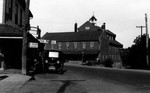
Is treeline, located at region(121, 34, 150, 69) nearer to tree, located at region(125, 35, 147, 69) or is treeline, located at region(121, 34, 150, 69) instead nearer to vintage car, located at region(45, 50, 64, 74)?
tree, located at region(125, 35, 147, 69)

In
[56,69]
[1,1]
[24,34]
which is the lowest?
[56,69]

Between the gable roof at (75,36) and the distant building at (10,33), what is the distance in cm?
5338

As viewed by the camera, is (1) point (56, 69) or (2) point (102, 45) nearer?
(1) point (56, 69)

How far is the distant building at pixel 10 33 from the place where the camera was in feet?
64.9

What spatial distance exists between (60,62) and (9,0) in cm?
681

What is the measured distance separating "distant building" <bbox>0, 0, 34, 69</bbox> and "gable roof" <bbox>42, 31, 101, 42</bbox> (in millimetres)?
53382

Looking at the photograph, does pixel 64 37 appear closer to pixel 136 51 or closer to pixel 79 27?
pixel 79 27

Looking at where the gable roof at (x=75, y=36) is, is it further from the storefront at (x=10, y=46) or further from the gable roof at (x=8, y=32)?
the gable roof at (x=8, y=32)

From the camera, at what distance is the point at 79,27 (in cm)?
9212

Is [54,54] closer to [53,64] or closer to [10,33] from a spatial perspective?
[53,64]

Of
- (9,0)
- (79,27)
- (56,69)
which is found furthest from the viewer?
(79,27)

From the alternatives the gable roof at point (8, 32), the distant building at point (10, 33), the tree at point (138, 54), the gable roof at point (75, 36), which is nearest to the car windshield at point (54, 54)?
the distant building at point (10, 33)

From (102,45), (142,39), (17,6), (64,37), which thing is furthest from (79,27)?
(17,6)

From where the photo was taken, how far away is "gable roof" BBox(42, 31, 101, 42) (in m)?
78.9
